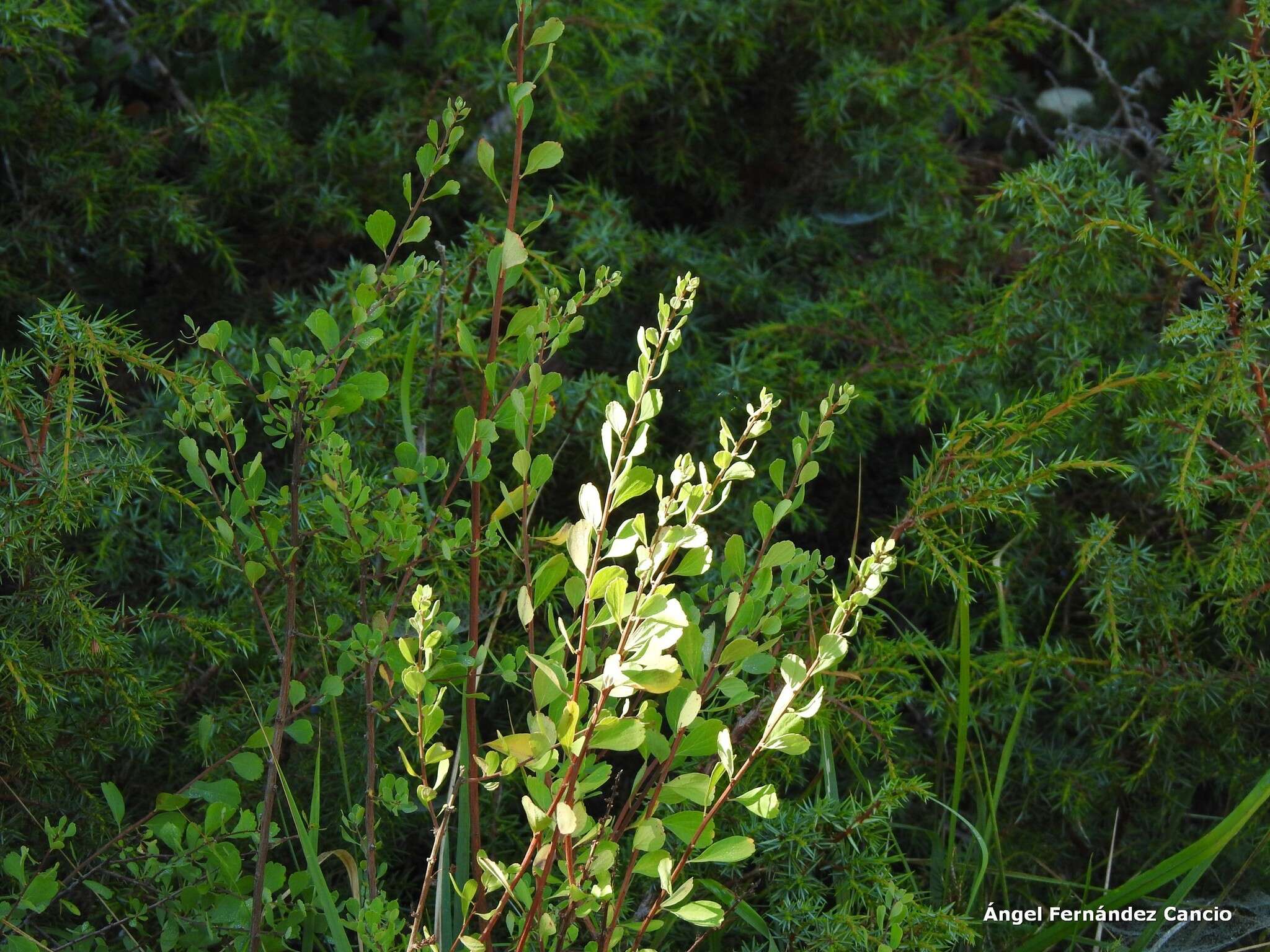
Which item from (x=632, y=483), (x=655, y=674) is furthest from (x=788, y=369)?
(x=655, y=674)

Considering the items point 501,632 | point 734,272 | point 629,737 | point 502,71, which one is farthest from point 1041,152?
point 629,737

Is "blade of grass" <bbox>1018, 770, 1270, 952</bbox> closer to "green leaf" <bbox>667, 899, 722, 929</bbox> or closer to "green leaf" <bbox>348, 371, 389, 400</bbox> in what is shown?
"green leaf" <bbox>667, 899, 722, 929</bbox>

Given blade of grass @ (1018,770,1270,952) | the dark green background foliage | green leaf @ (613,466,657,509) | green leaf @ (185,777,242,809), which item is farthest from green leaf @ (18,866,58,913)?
blade of grass @ (1018,770,1270,952)

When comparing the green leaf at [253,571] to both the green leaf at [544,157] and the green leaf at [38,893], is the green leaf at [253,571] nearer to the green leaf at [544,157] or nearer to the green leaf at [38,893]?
the green leaf at [38,893]

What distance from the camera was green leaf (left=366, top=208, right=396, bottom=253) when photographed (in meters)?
0.92

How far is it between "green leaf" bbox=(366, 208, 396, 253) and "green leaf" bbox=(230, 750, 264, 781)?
17.4 inches

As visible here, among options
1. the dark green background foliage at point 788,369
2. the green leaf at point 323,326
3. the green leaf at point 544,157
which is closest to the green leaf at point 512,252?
the green leaf at point 544,157

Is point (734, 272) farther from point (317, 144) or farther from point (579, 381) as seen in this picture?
point (317, 144)

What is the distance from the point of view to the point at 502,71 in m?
1.75

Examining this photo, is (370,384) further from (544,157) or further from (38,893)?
(38,893)

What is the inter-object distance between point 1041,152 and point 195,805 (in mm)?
1949

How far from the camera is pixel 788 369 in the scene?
1678mm

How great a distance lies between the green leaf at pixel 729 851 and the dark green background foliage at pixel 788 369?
26 centimetres

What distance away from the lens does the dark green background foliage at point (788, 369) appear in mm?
1229
